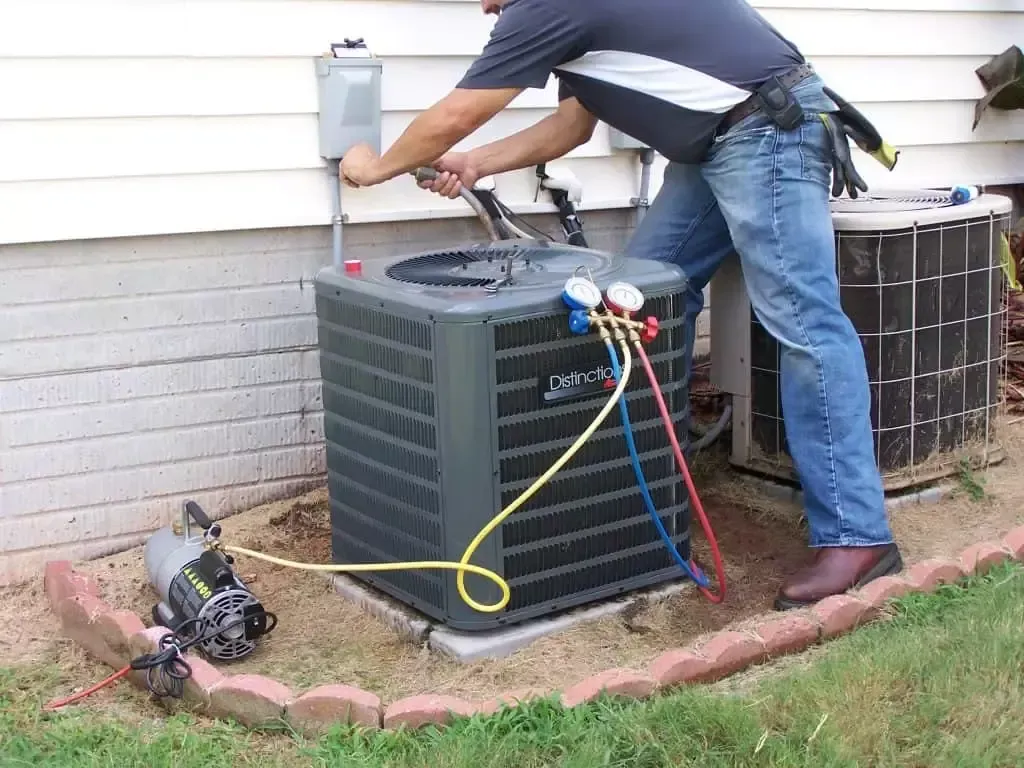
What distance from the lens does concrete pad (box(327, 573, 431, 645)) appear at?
10.5ft

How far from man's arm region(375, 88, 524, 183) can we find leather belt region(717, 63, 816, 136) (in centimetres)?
55

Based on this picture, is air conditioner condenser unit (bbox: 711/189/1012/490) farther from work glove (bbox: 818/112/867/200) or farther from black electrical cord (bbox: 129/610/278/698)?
black electrical cord (bbox: 129/610/278/698)

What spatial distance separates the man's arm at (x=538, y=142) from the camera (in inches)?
146

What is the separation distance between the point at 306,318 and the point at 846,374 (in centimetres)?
163

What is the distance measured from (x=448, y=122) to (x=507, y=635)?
4.12 ft

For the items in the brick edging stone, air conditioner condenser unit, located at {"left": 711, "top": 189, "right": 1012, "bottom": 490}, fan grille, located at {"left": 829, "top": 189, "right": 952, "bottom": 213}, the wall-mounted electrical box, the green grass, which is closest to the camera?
the green grass

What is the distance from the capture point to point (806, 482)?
338 cm

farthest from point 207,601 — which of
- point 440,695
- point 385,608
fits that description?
point 440,695

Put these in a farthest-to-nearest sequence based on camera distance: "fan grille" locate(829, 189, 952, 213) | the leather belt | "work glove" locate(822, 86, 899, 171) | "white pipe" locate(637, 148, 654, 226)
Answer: "white pipe" locate(637, 148, 654, 226) < "fan grille" locate(829, 189, 952, 213) < "work glove" locate(822, 86, 899, 171) < the leather belt

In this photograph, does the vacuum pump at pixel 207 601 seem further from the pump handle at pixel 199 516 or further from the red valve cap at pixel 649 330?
the red valve cap at pixel 649 330

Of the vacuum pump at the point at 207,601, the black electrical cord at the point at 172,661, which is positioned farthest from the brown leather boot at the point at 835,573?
the black electrical cord at the point at 172,661

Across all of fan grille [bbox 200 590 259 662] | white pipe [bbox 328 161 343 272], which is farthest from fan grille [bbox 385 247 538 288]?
fan grille [bbox 200 590 259 662]

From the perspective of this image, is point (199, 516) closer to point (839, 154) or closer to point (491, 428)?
Answer: point (491, 428)

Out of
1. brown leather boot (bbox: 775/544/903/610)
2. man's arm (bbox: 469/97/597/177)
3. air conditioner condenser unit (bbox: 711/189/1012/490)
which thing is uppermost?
man's arm (bbox: 469/97/597/177)
